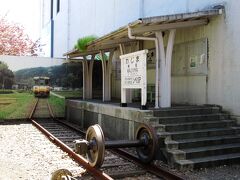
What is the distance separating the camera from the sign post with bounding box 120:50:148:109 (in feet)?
29.3

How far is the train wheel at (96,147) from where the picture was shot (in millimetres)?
6703

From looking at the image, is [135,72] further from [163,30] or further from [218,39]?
[218,39]

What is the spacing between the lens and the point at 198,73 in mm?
10359

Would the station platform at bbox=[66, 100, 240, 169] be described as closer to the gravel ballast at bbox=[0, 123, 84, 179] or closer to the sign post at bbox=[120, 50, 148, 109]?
the sign post at bbox=[120, 50, 148, 109]

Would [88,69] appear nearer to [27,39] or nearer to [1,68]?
[1,68]

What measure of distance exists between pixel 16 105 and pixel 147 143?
419 inches

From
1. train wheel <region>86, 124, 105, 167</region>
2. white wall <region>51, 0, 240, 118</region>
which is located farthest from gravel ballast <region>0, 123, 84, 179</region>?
white wall <region>51, 0, 240, 118</region>

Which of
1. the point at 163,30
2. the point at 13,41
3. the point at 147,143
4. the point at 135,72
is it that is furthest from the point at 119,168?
the point at 13,41

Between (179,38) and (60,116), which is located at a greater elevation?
(179,38)

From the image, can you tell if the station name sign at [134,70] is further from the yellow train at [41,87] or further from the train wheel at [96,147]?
the yellow train at [41,87]

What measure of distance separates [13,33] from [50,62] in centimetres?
1337

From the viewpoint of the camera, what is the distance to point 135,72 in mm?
9391

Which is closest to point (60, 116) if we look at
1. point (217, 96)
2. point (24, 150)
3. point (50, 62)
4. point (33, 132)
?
point (50, 62)

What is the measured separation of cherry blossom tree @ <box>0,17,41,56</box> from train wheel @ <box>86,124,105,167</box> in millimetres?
20953
